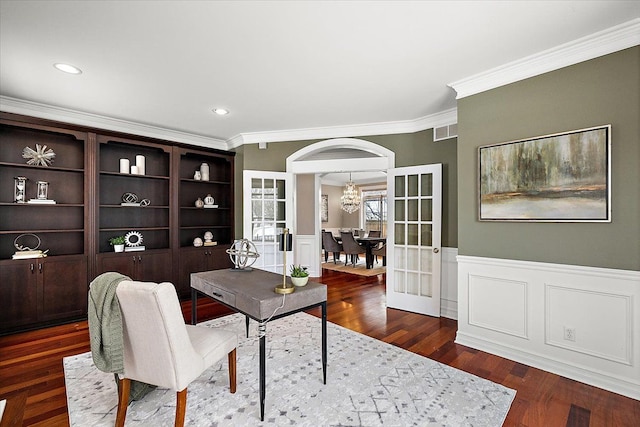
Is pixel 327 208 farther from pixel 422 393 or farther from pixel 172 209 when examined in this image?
pixel 422 393

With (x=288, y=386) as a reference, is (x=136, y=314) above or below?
above

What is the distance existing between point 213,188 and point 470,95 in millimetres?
4207

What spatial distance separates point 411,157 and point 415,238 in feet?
3.69

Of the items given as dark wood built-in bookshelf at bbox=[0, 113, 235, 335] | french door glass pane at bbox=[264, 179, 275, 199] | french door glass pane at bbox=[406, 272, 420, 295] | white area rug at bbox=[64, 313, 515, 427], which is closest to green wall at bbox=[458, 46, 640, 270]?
french door glass pane at bbox=[406, 272, 420, 295]

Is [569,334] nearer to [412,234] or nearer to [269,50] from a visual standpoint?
[412,234]

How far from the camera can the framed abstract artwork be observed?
2324mm

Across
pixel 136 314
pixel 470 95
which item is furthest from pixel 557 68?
pixel 136 314

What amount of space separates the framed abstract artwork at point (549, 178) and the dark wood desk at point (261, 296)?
184 centimetres

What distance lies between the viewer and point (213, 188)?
215 inches

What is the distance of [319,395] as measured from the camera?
2189mm

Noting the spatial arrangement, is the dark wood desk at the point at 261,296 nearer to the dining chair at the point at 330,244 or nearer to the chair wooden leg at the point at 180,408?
the chair wooden leg at the point at 180,408

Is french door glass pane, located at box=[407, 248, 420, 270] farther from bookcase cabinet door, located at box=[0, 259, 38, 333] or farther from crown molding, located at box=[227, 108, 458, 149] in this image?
bookcase cabinet door, located at box=[0, 259, 38, 333]

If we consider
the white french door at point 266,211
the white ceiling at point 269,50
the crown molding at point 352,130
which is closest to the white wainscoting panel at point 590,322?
the white ceiling at point 269,50

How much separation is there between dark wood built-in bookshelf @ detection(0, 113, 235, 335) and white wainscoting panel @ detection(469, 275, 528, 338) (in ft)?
12.3
